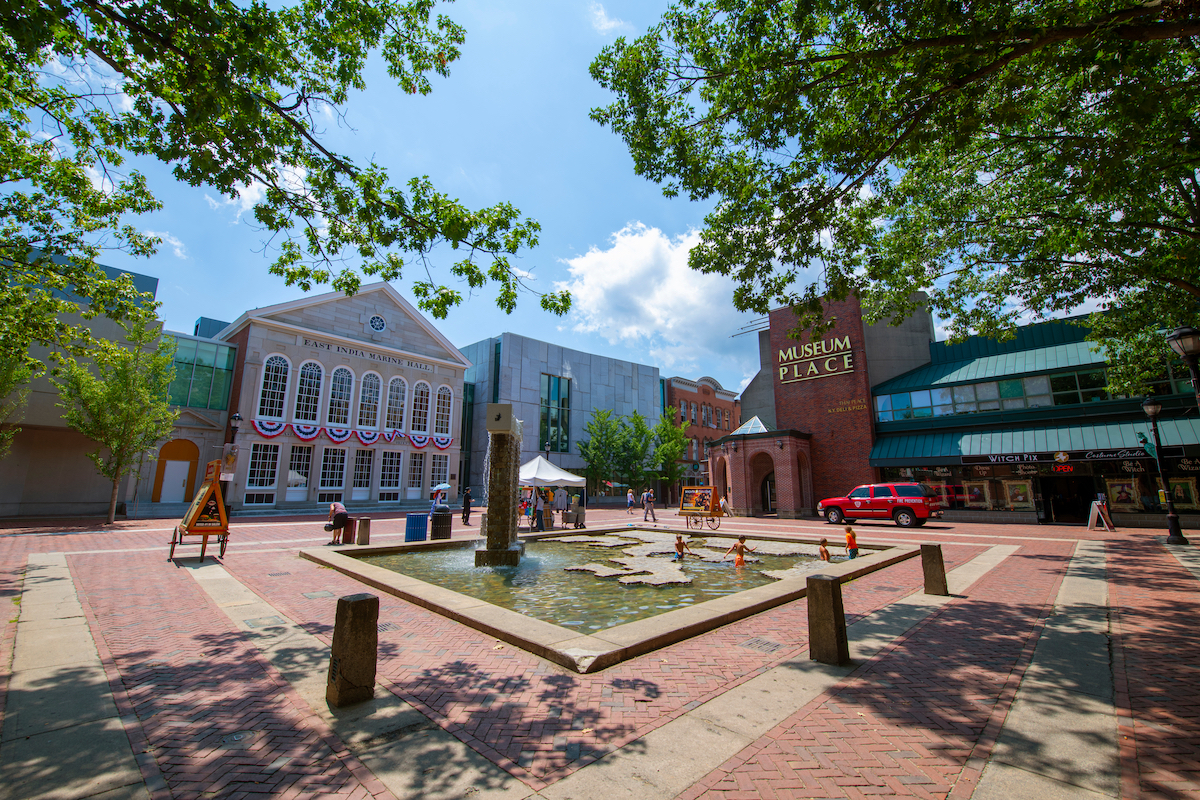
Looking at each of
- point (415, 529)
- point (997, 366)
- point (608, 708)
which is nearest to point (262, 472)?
point (415, 529)

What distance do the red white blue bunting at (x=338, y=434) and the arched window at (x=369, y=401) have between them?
1.18 m

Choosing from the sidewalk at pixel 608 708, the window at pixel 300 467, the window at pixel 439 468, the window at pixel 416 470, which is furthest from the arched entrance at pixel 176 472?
the sidewalk at pixel 608 708

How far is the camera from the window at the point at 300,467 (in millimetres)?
28375

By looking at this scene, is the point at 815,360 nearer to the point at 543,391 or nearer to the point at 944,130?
the point at 543,391

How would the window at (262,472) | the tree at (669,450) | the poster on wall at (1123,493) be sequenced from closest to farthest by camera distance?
the poster on wall at (1123,493), the window at (262,472), the tree at (669,450)

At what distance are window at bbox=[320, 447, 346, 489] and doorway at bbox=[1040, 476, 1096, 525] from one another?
37.9m

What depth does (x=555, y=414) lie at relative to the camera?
43.2m

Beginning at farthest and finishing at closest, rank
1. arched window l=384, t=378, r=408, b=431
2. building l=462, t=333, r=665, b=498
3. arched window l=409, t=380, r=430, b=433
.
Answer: building l=462, t=333, r=665, b=498 < arched window l=409, t=380, r=430, b=433 < arched window l=384, t=378, r=408, b=431

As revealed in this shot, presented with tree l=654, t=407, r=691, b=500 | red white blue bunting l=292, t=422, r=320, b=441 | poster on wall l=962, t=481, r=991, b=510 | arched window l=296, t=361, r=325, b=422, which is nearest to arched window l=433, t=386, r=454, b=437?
arched window l=296, t=361, r=325, b=422

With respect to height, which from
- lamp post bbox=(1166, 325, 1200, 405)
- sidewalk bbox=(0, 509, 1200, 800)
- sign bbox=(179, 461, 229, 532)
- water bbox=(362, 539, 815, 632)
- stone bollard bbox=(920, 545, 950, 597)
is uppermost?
lamp post bbox=(1166, 325, 1200, 405)

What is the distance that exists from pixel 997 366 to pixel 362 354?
36.9 metres

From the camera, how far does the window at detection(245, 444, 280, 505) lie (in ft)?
88.6

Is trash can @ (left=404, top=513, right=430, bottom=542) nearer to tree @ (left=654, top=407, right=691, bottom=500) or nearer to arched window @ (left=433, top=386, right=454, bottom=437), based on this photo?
arched window @ (left=433, top=386, right=454, bottom=437)

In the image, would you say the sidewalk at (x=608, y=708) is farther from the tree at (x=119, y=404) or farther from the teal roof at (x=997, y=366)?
the teal roof at (x=997, y=366)
